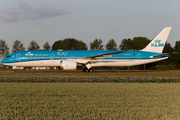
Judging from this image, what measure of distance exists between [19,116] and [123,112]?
9.70 ft

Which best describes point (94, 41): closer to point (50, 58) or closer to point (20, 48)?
point (20, 48)

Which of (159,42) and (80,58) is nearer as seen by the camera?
(80,58)

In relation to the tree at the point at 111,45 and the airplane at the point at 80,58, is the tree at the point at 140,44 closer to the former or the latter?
the tree at the point at 111,45

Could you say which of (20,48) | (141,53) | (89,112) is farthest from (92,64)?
(20,48)

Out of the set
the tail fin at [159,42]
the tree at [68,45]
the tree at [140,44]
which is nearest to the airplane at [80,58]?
the tail fin at [159,42]

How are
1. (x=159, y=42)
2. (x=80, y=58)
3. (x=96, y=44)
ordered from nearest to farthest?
(x=80, y=58)
(x=159, y=42)
(x=96, y=44)

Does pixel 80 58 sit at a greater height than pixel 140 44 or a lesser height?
lesser

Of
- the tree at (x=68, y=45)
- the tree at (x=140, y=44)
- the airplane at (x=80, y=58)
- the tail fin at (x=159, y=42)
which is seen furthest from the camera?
the tree at (x=68, y=45)

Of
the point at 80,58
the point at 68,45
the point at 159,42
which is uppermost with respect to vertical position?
the point at 68,45

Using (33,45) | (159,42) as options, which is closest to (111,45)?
(33,45)

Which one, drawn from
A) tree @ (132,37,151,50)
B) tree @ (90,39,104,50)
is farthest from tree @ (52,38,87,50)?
tree @ (132,37,151,50)

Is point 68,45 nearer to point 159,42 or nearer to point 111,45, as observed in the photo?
point 111,45

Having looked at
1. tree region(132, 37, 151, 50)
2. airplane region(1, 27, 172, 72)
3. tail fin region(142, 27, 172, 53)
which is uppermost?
tree region(132, 37, 151, 50)

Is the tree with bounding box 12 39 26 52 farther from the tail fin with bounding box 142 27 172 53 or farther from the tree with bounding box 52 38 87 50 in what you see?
the tail fin with bounding box 142 27 172 53
